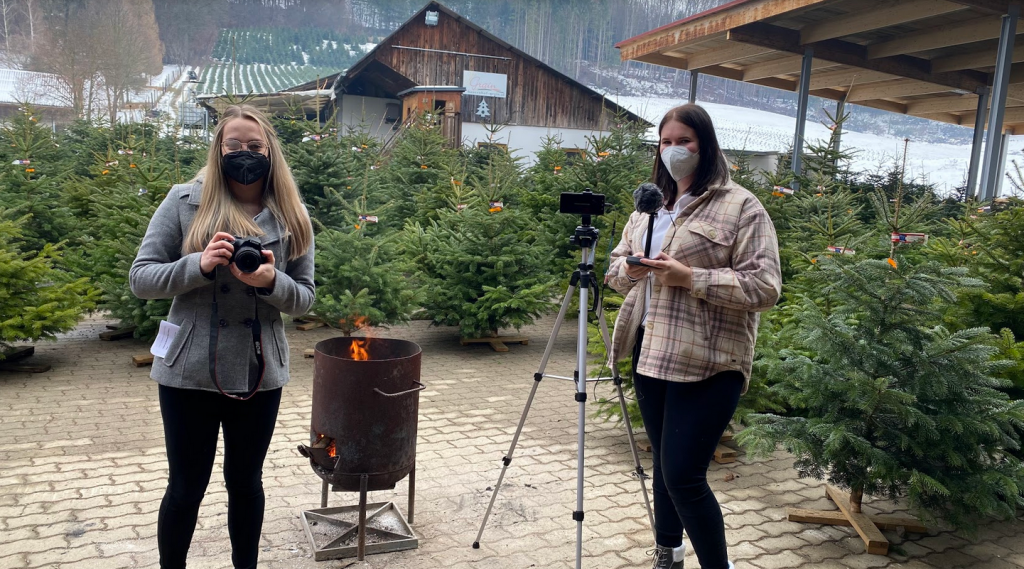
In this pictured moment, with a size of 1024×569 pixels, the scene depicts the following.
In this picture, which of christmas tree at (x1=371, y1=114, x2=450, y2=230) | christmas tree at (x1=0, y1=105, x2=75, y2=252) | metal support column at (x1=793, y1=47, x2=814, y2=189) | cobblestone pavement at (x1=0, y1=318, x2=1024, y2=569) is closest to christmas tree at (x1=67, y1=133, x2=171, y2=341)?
cobblestone pavement at (x1=0, y1=318, x2=1024, y2=569)

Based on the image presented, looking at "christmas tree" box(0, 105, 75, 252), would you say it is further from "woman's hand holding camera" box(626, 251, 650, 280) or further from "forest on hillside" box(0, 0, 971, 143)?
"forest on hillside" box(0, 0, 971, 143)

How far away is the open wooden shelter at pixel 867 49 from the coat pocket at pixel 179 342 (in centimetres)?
892

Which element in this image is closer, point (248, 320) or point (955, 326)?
point (248, 320)

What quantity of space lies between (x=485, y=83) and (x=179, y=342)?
28661 millimetres

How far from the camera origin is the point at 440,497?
429cm

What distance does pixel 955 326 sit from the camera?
4480mm

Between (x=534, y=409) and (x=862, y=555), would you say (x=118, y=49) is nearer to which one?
(x=534, y=409)

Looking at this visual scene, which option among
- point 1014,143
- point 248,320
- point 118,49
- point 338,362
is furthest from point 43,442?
point 118,49

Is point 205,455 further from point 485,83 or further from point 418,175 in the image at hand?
point 485,83

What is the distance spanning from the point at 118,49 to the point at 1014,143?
1985 inches

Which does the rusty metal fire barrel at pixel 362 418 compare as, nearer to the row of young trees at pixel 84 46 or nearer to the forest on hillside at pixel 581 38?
the row of young trees at pixel 84 46

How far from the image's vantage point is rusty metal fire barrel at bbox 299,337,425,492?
11.2 ft

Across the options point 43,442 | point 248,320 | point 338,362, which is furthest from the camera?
point 43,442

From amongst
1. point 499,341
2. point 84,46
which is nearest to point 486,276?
point 499,341
